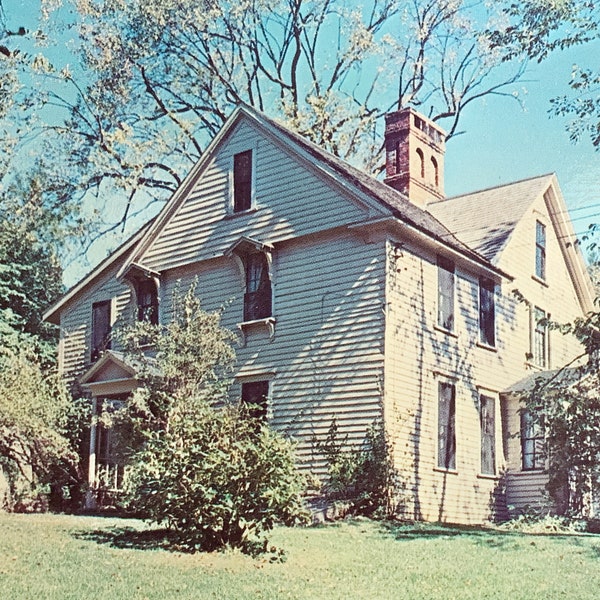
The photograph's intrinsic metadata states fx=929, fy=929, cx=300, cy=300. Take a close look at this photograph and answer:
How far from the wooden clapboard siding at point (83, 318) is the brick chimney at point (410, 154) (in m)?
8.52

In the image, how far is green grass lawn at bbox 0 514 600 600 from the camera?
10.9 meters

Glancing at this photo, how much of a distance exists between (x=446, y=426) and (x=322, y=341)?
3636 mm

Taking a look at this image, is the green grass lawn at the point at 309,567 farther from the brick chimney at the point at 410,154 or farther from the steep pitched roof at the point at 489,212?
the brick chimney at the point at 410,154

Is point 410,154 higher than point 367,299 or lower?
higher

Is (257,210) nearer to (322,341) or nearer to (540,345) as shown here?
(322,341)

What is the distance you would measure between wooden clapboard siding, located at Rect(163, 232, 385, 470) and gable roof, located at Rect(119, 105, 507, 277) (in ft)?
3.67

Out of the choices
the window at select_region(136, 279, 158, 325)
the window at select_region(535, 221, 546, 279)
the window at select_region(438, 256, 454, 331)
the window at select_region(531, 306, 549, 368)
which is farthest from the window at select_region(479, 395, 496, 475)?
the window at select_region(136, 279, 158, 325)

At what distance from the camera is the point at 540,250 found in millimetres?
26750

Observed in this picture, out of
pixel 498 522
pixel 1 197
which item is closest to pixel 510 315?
pixel 498 522

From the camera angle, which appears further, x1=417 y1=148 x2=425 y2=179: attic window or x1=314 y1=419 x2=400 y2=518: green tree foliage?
x1=417 y1=148 x2=425 y2=179: attic window

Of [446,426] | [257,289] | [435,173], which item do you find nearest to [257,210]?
[257,289]

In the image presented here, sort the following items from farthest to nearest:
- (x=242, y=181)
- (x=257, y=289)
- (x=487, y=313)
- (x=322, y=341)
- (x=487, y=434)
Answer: (x=487, y=313) → (x=242, y=181) → (x=487, y=434) → (x=257, y=289) → (x=322, y=341)

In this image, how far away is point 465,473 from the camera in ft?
72.8

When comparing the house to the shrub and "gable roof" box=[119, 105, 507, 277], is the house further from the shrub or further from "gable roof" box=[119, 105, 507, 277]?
the shrub
